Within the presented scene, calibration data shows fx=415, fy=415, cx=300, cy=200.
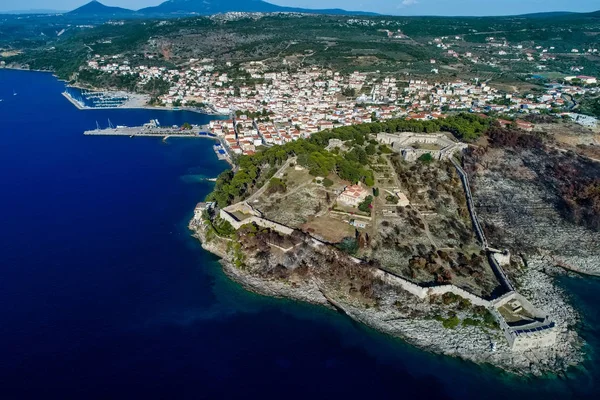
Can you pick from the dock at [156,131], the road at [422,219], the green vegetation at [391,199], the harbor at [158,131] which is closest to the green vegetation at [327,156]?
the road at [422,219]

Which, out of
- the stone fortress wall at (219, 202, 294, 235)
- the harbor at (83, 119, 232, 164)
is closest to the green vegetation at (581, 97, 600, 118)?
the stone fortress wall at (219, 202, 294, 235)

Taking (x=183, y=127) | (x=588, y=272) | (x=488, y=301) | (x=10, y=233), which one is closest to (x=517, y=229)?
(x=588, y=272)

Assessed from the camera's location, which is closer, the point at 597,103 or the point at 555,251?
the point at 555,251

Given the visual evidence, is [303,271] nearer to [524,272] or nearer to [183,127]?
[524,272]

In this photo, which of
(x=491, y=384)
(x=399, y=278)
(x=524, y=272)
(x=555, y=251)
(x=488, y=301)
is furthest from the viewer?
(x=555, y=251)

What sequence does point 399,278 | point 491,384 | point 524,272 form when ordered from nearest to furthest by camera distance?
point 491,384 → point 399,278 → point 524,272

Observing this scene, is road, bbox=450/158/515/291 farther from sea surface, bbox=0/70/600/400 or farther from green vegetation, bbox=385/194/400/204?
green vegetation, bbox=385/194/400/204

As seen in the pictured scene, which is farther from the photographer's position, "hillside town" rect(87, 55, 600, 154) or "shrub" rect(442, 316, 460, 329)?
"hillside town" rect(87, 55, 600, 154)

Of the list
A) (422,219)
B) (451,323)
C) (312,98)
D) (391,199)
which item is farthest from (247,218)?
(312,98)
